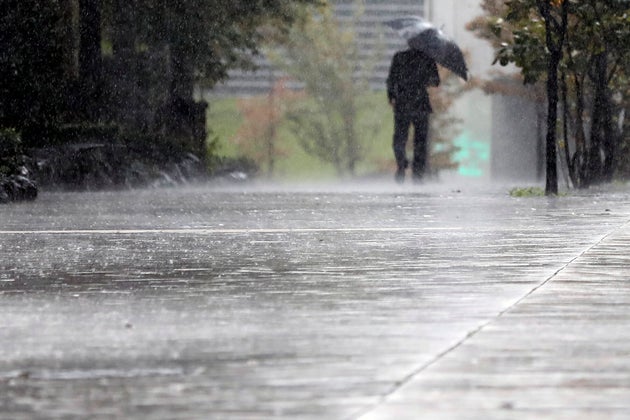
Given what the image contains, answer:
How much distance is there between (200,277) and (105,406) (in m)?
5.09

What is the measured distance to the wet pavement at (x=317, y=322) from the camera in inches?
231

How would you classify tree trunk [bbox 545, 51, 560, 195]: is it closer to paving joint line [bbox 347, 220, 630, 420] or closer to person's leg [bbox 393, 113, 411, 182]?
person's leg [bbox 393, 113, 411, 182]

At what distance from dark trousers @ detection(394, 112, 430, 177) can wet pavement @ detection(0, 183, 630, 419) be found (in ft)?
55.5

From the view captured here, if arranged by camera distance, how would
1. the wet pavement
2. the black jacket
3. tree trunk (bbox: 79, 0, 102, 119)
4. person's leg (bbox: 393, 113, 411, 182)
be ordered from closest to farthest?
the wet pavement → the black jacket → person's leg (bbox: 393, 113, 411, 182) → tree trunk (bbox: 79, 0, 102, 119)

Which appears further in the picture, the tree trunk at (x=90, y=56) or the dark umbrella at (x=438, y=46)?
the tree trunk at (x=90, y=56)

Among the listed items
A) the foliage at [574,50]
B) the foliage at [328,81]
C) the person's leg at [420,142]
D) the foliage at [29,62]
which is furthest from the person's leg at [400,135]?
the foliage at [328,81]

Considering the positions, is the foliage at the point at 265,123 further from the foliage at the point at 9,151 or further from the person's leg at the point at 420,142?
the foliage at the point at 9,151

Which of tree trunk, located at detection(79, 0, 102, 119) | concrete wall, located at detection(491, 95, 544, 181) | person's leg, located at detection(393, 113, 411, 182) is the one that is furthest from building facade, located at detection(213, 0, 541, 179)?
tree trunk, located at detection(79, 0, 102, 119)

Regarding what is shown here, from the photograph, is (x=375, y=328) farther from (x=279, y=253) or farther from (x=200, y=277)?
(x=279, y=253)

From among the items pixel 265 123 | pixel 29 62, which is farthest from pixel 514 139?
pixel 265 123

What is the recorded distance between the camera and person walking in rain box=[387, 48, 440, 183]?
109ft

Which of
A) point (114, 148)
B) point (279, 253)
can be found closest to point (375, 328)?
point (279, 253)

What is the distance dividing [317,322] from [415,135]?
2643 centimetres

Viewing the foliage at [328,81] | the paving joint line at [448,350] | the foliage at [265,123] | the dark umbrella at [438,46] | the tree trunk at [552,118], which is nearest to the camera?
the paving joint line at [448,350]
